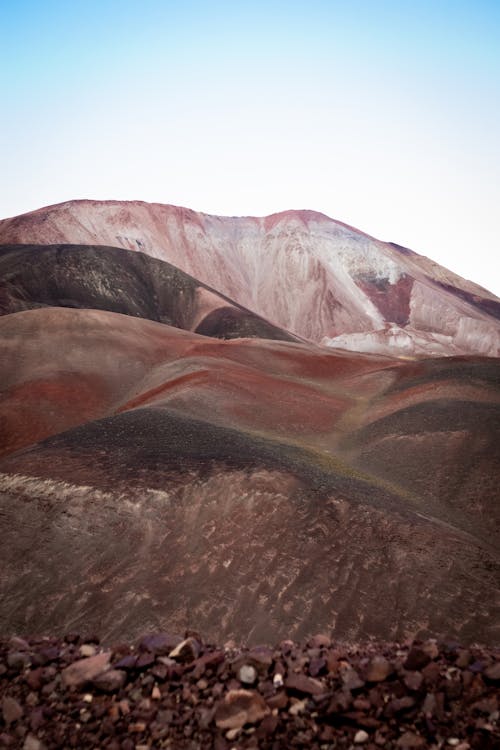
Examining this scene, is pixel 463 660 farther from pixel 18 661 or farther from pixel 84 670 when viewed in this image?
pixel 18 661

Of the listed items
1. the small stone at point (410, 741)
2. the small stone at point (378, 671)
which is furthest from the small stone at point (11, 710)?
the small stone at point (410, 741)

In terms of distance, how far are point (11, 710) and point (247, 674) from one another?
207 cm

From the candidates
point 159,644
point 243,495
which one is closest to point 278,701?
point 159,644

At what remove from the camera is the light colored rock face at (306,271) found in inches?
3570

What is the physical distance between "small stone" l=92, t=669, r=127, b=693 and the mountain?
15.5 feet

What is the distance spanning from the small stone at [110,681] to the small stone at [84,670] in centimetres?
9

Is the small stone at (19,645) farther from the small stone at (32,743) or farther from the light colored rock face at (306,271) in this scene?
the light colored rock face at (306,271)

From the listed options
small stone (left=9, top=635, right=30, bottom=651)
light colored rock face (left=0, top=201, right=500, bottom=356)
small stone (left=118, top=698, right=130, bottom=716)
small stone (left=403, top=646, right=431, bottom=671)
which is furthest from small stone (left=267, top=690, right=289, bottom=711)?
light colored rock face (left=0, top=201, right=500, bottom=356)

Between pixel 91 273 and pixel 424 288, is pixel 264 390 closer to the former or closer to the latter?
pixel 91 273

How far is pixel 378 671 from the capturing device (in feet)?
13.5

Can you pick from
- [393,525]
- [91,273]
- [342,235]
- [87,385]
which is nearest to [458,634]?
[393,525]

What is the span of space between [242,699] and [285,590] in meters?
5.90

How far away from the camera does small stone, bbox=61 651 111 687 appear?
4.55 metres

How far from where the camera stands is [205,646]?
5105 mm
